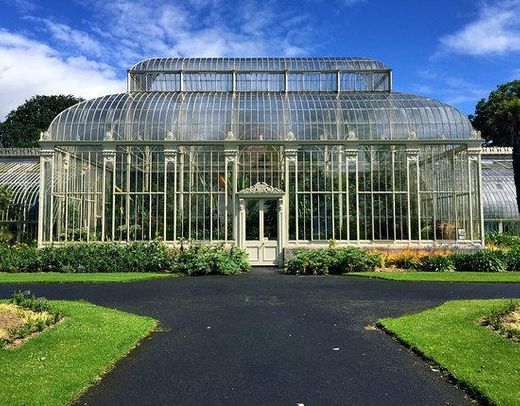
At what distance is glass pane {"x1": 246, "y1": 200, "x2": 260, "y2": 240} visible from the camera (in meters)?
21.4

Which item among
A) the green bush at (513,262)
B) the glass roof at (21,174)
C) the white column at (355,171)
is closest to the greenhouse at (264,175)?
the white column at (355,171)

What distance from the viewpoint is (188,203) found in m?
21.6

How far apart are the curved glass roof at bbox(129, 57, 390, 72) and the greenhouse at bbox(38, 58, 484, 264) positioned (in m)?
5.24

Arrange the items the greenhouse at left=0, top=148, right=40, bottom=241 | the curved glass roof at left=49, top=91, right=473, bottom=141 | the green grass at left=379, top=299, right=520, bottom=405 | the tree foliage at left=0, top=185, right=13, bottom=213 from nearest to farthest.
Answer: the green grass at left=379, top=299, right=520, bottom=405, the curved glass roof at left=49, top=91, right=473, bottom=141, the tree foliage at left=0, top=185, right=13, bottom=213, the greenhouse at left=0, top=148, right=40, bottom=241

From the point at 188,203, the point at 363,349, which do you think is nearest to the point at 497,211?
the point at 188,203

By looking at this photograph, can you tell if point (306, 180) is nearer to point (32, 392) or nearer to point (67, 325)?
point (67, 325)

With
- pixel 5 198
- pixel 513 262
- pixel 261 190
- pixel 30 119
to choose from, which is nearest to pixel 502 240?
pixel 513 262

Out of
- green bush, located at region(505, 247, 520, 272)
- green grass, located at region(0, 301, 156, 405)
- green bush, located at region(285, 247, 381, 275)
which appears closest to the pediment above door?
green bush, located at region(285, 247, 381, 275)

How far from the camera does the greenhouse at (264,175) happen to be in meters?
21.5

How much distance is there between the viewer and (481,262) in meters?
18.9

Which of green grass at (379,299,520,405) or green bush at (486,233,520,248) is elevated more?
green bush at (486,233,520,248)

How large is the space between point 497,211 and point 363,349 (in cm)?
2694

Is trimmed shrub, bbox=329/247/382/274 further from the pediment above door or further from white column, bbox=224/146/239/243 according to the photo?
white column, bbox=224/146/239/243

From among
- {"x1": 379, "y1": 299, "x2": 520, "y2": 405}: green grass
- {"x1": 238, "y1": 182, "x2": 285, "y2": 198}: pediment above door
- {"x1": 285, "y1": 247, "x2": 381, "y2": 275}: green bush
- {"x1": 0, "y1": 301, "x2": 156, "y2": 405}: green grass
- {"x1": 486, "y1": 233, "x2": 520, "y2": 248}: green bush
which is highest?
{"x1": 238, "y1": 182, "x2": 285, "y2": 198}: pediment above door
